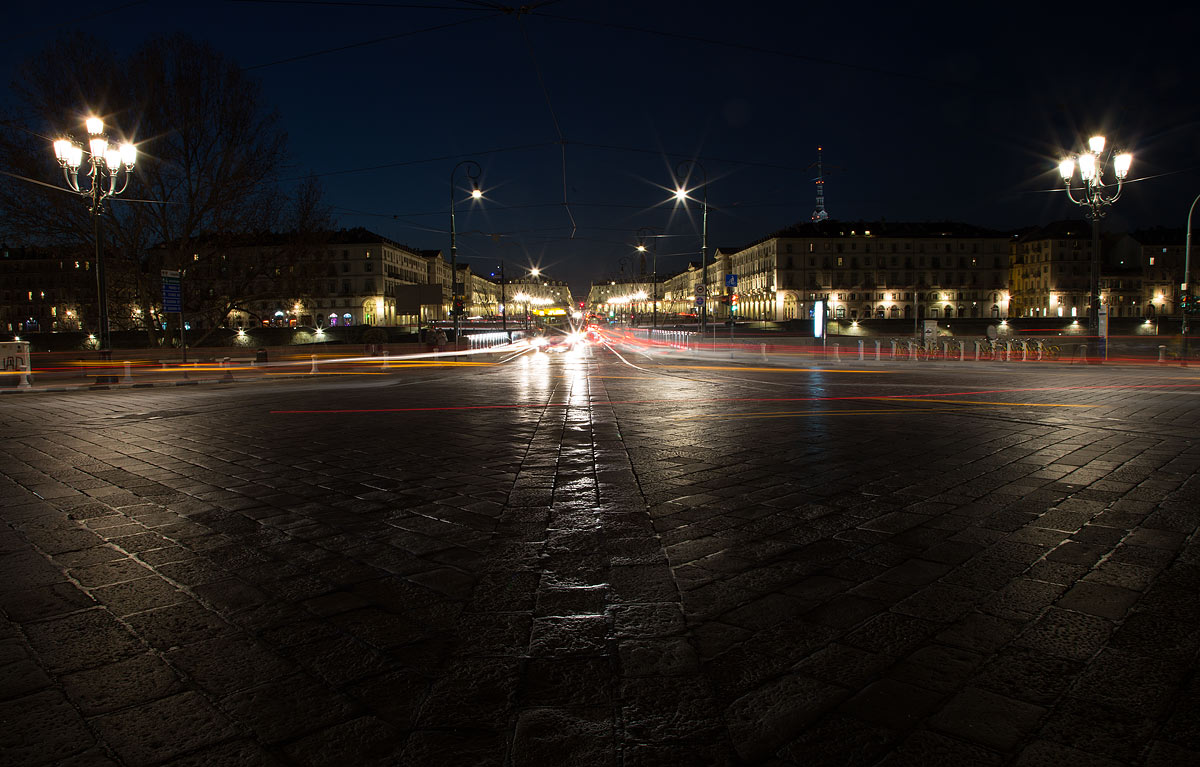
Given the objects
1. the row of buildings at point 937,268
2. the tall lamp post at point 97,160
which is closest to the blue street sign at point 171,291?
the tall lamp post at point 97,160

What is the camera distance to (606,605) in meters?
3.21

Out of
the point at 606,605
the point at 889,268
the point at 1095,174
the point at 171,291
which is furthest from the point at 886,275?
the point at 606,605

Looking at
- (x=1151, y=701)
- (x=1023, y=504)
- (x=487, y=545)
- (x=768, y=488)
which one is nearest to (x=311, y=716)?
(x=487, y=545)

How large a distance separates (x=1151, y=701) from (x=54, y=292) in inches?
5129

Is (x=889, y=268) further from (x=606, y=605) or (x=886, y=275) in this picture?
(x=606, y=605)

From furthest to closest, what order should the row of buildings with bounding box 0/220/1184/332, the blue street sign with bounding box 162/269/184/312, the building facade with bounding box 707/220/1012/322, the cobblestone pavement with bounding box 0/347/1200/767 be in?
the building facade with bounding box 707/220/1012/322, the row of buildings with bounding box 0/220/1184/332, the blue street sign with bounding box 162/269/184/312, the cobblestone pavement with bounding box 0/347/1200/767

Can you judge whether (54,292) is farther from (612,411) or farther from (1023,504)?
(1023,504)

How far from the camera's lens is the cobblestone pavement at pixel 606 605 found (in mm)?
2197

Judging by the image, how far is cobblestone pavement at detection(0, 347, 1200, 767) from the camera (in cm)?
220

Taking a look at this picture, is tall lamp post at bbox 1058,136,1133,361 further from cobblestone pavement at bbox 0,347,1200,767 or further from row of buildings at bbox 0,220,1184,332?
row of buildings at bbox 0,220,1184,332

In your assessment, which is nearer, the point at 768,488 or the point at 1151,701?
the point at 1151,701

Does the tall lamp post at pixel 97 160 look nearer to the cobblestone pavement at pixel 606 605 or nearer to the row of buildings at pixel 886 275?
the cobblestone pavement at pixel 606 605

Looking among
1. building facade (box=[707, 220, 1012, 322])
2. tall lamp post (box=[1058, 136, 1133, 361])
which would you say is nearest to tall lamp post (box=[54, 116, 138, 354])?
tall lamp post (box=[1058, 136, 1133, 361])

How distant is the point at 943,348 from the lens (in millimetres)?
27062
